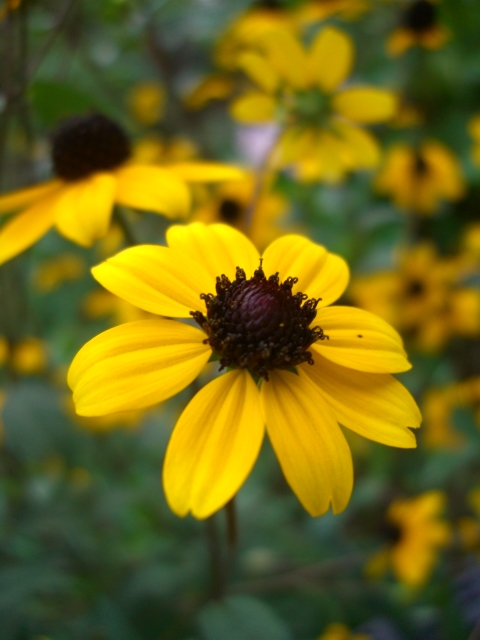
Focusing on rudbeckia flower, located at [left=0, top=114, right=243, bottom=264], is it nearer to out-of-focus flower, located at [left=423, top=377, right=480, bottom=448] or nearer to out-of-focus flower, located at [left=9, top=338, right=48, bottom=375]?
out-of-focus flower, located at [left=9, top=338, right=48, bottom=375]

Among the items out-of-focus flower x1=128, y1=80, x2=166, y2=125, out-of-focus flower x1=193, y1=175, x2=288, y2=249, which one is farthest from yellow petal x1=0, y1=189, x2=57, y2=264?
A: out-of-focus flower x1=128, y1=80, x2=166, y2=125

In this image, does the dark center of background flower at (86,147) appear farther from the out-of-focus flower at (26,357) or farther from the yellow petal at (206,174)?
the out-of-focus flower at (26,357)

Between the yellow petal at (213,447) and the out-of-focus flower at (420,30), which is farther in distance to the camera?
the out-of-focus flower at (420,30)

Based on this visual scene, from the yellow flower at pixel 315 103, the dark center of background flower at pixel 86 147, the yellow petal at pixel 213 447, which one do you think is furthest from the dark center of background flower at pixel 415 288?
the yellow petal at pixel 213 447

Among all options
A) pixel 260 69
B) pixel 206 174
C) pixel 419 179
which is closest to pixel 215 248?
pixel 206 174

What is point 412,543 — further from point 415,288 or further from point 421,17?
point 421,17

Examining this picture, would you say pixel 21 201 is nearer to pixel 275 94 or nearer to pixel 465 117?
pixel 275 94
